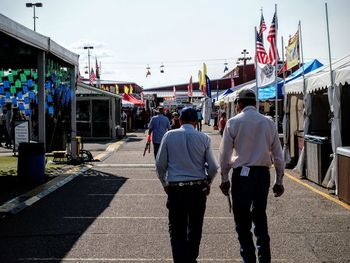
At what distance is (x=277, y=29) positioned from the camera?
1580 centimetres

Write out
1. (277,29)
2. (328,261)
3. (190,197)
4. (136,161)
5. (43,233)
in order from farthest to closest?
1. (136,161)
2. (277,29)
3. (43,233)
4. (328,261)
5. (190,197)

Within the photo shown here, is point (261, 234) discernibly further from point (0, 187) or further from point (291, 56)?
point (291, 56)

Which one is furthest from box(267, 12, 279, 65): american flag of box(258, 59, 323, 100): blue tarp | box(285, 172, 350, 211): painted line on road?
box(285, 172, 350, 211): painted line on road

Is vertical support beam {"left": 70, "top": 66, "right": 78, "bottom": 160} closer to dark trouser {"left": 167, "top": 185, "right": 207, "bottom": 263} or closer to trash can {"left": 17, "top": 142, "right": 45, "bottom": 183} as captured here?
trash can {"left": 17, "top": 142, "right": 45, "bottom": 183}

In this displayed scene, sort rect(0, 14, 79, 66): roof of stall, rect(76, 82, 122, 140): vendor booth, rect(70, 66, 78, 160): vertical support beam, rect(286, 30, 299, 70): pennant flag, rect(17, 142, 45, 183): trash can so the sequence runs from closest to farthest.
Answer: rect(0, 14, 79, 66): roof of stall < rect(17, 142, 45, 183): trash can < rect(286, 30, 299, 70): pennant flag < rect(70, 66, 78, 160): vertical support beam < rect(76, 82, 122, 140): vendor booth

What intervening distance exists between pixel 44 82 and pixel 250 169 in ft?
31.1

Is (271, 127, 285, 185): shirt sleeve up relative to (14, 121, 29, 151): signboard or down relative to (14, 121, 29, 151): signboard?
down

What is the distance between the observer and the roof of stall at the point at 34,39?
9378mm

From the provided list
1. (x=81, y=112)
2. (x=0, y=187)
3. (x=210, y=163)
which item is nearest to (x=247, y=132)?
(x=210, y=163)

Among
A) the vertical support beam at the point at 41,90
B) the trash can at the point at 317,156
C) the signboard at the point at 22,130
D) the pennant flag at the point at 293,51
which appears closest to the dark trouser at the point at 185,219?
the trash can at the point at 317,156

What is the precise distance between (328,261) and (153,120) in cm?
879

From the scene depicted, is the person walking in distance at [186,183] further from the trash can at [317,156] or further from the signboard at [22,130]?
the signboard at [22,130]

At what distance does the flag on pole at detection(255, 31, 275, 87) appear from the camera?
51.1ft

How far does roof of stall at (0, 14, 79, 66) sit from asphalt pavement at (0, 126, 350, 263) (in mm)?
3395
